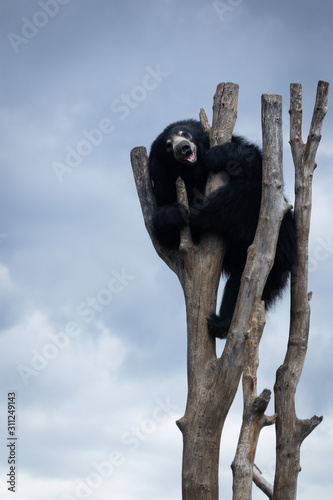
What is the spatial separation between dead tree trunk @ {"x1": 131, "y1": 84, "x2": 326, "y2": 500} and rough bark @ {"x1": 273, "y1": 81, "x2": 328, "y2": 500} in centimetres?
75

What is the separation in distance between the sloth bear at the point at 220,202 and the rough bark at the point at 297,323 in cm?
19

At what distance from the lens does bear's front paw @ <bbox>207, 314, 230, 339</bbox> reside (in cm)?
539

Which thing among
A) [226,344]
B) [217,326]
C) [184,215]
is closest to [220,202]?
[184,215]

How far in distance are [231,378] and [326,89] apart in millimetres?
3200

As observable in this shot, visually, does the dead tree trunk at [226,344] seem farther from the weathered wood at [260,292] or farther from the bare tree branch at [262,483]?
the bare tree branch at [262,483]

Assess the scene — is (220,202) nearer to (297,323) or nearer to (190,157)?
(190,157)

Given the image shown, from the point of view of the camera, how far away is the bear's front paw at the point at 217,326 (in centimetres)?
539

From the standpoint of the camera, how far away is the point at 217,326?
5.39 meters

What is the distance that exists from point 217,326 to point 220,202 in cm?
116

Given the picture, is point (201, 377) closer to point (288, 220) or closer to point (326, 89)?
point (288, 220)

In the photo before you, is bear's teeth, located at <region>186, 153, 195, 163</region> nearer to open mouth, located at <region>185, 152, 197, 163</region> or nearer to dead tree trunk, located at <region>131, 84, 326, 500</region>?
open mouth, located at <region>185, 152, 197, 163</region>

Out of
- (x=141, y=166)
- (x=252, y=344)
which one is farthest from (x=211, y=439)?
(x=141, y=166)

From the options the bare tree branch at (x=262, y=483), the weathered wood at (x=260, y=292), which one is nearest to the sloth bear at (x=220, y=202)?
the weathered wood at (x=260, y=292)

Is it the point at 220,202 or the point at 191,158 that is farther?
the point at 191,158
